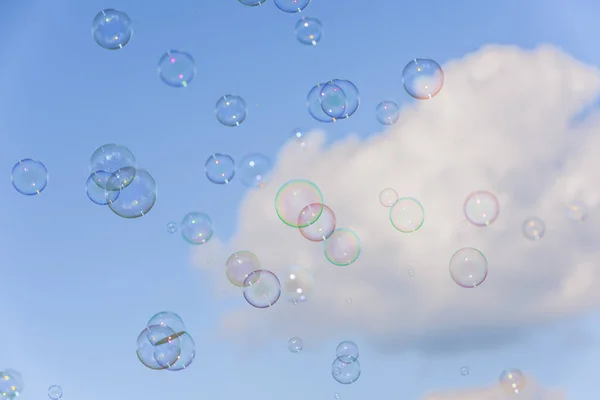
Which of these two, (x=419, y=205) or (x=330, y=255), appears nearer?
(x=330, y=255)

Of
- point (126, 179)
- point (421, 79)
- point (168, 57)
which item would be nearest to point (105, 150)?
point (126, 179)

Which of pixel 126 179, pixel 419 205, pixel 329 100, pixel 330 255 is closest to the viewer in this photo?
pixel 126 179

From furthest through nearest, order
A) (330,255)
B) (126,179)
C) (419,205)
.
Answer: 1. (419,205)
2. (330,255)
3. (126,179)

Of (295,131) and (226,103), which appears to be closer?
(226,103)

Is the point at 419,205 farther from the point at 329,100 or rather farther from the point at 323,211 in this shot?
the point at 329,100

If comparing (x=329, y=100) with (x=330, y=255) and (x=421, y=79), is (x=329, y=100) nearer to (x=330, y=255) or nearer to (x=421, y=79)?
(x=421, y=79)

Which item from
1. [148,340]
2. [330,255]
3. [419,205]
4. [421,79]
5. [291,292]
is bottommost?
[148,340]

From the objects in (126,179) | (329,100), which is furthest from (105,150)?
(329,100)

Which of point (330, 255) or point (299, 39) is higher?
point (299, 39)

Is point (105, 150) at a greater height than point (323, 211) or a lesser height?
lesser
